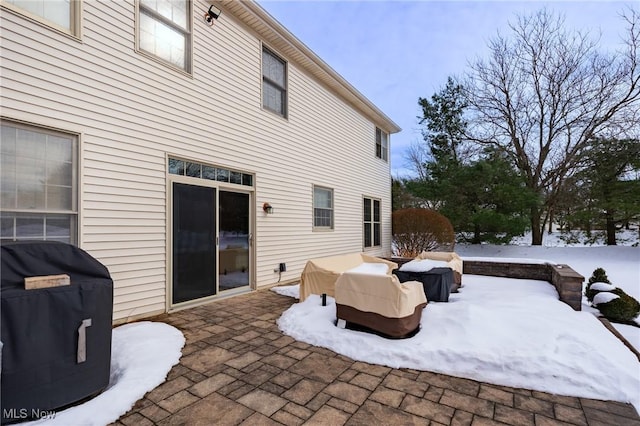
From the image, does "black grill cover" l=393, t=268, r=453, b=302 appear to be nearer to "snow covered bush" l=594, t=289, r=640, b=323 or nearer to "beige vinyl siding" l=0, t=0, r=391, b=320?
"snow covered bush" l=594, t=289, r=640, b=323

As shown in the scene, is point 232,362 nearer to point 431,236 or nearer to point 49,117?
point 49,117

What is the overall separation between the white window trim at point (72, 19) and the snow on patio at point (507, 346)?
4.11m

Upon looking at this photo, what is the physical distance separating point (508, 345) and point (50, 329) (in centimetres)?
364

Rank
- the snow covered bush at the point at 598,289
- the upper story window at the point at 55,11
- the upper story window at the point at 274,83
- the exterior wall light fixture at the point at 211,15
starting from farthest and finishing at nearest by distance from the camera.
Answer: the upper story window at the point at 274,83 → the snow covered bush at the point at 598,289 → the exterior wall light fixture at the point at 211,15 → the upper story window at the point at 55,11

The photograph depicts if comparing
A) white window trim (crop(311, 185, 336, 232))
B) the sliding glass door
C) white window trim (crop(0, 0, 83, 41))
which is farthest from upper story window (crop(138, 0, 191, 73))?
white window trim (crop(311, 185, 336, 232))

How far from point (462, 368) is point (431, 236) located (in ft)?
28.1

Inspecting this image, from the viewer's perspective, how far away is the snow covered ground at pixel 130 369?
204cm

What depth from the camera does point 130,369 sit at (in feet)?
8.79

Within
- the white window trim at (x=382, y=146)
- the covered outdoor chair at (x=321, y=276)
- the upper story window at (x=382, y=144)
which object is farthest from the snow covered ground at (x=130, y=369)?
the upper story window at (x=382, y=144)

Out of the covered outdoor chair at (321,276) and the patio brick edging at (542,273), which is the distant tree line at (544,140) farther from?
the covered outdoor chair at (321,276)

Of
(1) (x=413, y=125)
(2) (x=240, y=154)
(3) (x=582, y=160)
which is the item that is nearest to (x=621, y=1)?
(3) (x=582, y=160)

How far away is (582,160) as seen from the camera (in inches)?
481

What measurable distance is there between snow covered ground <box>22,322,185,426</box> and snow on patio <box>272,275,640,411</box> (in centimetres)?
130

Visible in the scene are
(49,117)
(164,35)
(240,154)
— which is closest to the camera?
(49,117)
